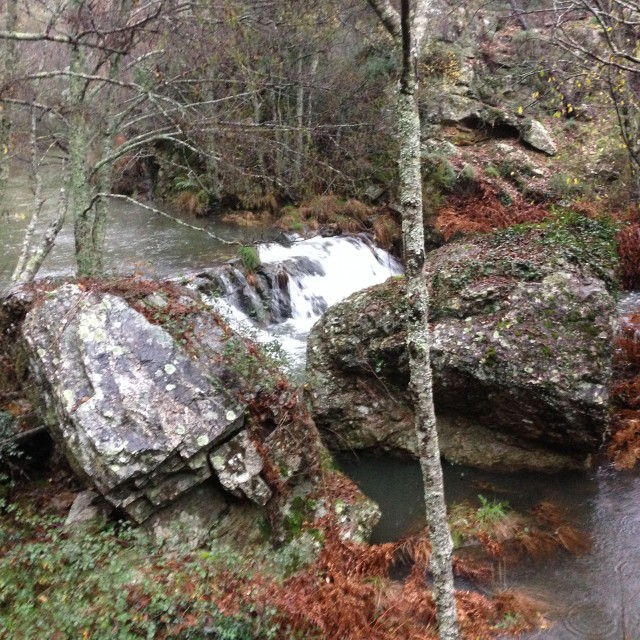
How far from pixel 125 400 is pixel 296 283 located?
745 cm

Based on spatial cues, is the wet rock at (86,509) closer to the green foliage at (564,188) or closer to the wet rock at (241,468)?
the wet rock at (241,468)

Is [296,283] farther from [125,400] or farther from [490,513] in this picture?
[125,400]

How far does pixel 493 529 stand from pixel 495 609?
3.73 feet

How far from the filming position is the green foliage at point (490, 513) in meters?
6.07

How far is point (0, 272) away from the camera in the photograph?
41.3ft

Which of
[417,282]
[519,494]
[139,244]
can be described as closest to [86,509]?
[417,282]

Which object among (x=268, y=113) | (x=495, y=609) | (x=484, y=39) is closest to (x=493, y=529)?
(x=495, y=609)

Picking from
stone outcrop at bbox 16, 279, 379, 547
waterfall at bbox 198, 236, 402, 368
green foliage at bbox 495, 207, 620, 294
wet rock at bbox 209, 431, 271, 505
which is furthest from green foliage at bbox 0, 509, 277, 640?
green foliage at bbox 495, 207, 620, 294

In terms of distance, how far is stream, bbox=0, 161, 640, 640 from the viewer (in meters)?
4.91

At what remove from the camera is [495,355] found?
22.7 feet

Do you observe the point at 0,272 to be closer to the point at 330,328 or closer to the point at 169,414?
the point at 330,328

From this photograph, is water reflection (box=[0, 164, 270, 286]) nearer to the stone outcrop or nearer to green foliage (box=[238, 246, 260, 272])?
green foliage (box=[238, 246, 260, 272])

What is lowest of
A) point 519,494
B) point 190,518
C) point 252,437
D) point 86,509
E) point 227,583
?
point 519,494

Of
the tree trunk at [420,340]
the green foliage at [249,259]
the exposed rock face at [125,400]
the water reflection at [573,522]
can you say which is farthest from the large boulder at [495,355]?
the green foliage at [249,259]
